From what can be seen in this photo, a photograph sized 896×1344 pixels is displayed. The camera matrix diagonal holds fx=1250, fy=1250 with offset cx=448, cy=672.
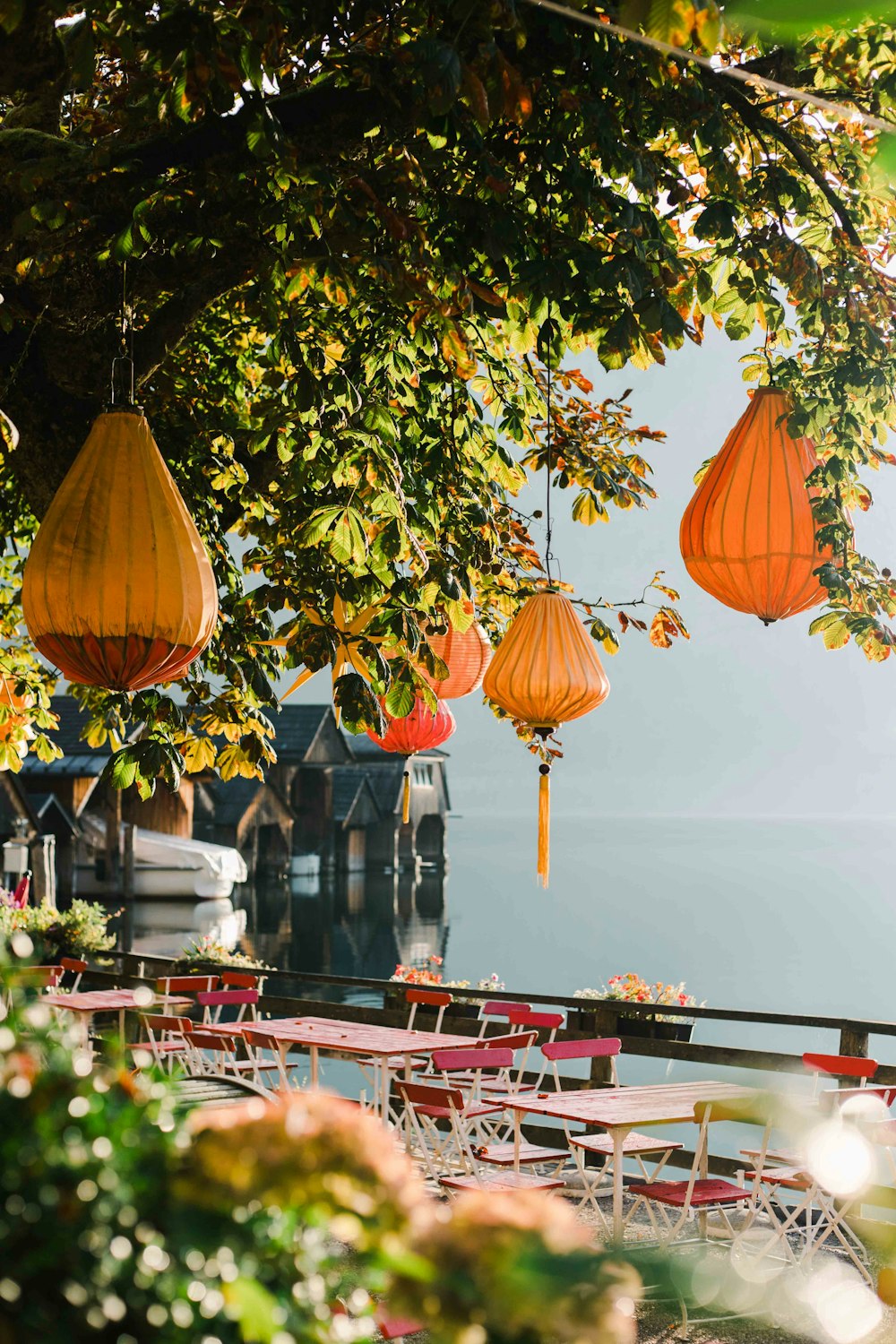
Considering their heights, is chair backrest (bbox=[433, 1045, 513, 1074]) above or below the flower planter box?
above

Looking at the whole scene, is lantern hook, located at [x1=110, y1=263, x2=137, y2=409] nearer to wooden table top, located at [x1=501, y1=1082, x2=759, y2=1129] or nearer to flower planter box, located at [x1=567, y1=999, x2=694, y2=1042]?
wooden table top, located at [x1=501, y1=1082, x2=759, y2=1129]

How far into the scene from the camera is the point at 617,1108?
16.5ft

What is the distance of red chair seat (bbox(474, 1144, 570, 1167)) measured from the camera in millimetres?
5730

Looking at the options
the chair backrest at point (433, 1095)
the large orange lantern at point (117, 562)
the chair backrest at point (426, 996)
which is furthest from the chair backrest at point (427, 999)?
the large orange lantern at point (117, 562)

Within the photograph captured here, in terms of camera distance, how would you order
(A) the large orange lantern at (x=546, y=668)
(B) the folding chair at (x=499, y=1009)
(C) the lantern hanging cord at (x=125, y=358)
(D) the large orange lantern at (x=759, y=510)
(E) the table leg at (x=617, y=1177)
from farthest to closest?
(B) the folding chair at (x=499, y=1009)
(A) the large orange lantern at (x=546, y=668)
(E) the table leg at (x=617, y=1177)
(C) the lantern hanging cord at (x=125, y=358)
(D) the large orange lantern at (x=759, y=510)

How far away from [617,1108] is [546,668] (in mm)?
1832

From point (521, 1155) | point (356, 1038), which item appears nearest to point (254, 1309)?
point (521, 1155)

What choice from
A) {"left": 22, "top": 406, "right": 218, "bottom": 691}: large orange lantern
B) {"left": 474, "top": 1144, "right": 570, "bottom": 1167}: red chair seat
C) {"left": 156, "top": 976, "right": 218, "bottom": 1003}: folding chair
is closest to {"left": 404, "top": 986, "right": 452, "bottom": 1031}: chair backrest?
{"left": 156, "top": 976, "right": 218, "bottom": 1003}: folding chair

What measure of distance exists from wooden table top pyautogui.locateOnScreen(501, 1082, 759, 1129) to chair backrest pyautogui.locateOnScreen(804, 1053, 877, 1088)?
1.71 feet

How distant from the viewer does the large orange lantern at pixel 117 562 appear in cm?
278

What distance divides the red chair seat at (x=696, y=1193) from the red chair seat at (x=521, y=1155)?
23.0 inches

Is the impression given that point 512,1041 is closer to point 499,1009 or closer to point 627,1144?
point 627,1144

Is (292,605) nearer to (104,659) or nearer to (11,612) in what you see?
(104,659)

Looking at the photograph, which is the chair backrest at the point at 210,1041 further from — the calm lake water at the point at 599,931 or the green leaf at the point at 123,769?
the calm lake water at the point at 599,931
